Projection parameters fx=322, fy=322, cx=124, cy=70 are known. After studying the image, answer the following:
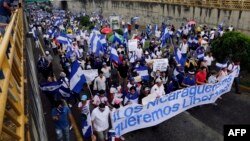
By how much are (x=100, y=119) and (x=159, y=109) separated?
2.02 m

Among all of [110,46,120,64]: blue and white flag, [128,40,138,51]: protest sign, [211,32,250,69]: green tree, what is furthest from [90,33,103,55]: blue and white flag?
[211,32,250,69]: green tree

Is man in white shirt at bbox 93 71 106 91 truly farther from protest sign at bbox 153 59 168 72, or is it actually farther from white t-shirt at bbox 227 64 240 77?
white t-shirt at bbox 227 64 240 77

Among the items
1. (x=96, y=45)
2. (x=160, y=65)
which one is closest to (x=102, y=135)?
(x=160, y=65)

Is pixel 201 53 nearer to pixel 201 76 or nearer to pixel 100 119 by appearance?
pixel 201 76

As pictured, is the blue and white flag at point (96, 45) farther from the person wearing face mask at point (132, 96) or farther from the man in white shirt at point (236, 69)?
the man in white shirt at point (236, 69)

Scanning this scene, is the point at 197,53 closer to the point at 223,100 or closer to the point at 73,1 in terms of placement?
the point at 223,100

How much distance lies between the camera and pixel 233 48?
48.4ft

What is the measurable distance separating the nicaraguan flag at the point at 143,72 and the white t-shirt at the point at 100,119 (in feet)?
15.7

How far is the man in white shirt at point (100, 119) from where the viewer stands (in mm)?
8281

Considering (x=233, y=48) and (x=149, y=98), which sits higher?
(x=233, y=48)

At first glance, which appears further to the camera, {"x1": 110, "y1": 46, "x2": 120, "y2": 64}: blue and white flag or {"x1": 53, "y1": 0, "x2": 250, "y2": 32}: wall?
{"x1": 53, "y1": 0, "x2": 250, "y2": 32}: wall

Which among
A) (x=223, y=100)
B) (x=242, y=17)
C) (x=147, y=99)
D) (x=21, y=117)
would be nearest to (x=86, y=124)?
(x=147, y=99)

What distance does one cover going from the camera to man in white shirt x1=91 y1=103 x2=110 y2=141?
8.28 m

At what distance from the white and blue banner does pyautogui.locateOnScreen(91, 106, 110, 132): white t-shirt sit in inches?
7.9
